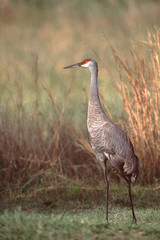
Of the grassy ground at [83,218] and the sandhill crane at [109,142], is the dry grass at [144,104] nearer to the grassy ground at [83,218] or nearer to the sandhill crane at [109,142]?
the grassy ground at [83,218]

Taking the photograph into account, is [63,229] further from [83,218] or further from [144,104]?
[144,104]

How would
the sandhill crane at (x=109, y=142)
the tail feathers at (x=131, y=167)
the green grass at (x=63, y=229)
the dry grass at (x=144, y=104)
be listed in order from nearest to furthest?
the green grass at (x=63, y=229), the sandhill crane at (x=109, y=142), the tail feathers at (x=131, y=167), the dry grass at (x=144, y=104)

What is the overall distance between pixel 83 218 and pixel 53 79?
1208 cm

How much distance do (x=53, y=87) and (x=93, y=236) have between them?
12417mm

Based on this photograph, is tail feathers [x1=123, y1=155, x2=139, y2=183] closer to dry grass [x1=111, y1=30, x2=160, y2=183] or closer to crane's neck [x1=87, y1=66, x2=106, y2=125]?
crane's neck [x1=87, y1=66, x2=106, y2=125]

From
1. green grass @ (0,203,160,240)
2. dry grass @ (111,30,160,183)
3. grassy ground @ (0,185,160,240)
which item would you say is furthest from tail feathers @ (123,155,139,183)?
dry grass @ (111,30,160,183)

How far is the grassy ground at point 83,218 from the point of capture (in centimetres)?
414

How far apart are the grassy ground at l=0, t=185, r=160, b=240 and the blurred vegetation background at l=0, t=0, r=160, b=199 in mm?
509

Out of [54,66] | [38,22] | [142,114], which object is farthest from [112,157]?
[38,22]

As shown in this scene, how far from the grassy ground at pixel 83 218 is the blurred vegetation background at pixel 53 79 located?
20.0 inches

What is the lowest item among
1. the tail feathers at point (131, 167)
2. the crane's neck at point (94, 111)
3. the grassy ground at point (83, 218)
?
the grassy ground at point (83, 218)

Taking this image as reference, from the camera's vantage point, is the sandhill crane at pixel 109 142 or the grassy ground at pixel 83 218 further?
the sandhill crane at pixel 109 142

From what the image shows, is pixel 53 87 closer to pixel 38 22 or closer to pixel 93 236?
pixel 38 22

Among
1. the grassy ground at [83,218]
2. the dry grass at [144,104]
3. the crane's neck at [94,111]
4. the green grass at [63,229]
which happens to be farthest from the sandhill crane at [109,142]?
the dry grass at [144,104]
